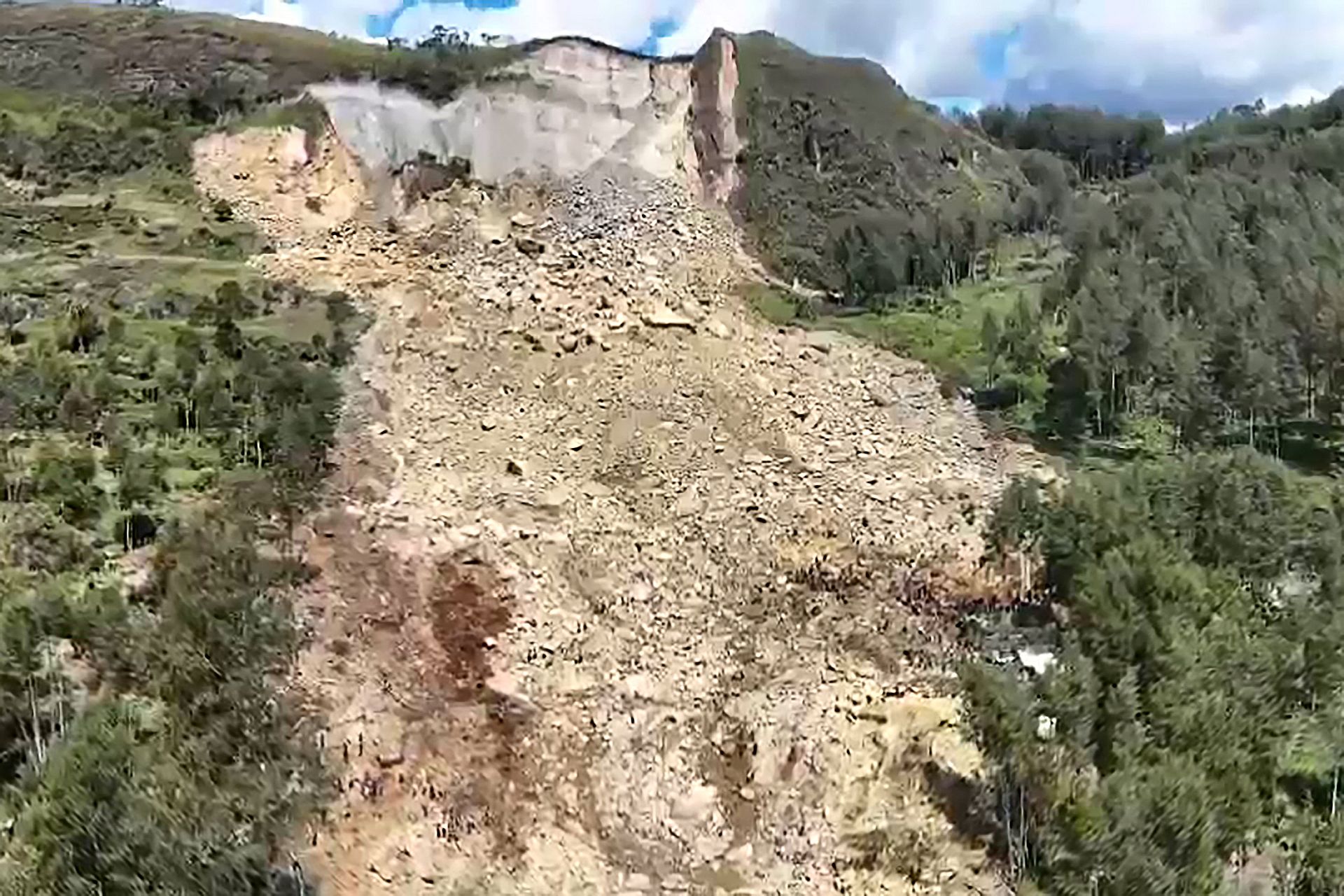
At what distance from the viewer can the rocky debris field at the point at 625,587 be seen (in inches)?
849

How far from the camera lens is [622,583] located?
27.1 m

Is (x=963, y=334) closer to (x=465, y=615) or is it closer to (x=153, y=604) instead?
(x=465, y=615)

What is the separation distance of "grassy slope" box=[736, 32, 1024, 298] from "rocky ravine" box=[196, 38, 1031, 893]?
9164 mm

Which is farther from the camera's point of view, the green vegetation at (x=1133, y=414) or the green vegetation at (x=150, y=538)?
the green vegetation at (x=1133, y=414)

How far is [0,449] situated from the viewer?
99.0 feet

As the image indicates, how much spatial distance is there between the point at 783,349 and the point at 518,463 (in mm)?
9889

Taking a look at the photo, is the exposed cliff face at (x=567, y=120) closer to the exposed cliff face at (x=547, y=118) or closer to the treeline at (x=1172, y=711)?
the exposed cliff face at (x=547, y=118)

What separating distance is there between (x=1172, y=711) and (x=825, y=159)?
41.8 metres

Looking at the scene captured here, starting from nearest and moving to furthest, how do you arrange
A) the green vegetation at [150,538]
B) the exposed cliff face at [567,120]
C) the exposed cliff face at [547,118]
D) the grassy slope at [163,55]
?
1. the green vegetation at [150,538]
2. the exposed cliff face at [547,118]
3. the exposed cliff face at [567,120]
4. the grassy slope at [163,55]

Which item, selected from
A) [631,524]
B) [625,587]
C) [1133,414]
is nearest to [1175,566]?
[625,587]

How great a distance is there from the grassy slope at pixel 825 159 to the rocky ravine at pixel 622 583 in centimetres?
916

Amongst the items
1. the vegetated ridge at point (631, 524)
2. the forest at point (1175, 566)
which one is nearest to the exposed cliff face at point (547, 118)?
the vegetated ridge at point (631, 524)

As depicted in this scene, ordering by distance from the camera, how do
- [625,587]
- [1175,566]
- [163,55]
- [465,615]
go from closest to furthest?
1. [1175,566]
2. [465,615]
3. [625,587]
4. [163,55]

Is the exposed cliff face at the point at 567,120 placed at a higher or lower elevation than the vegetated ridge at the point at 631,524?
higher
